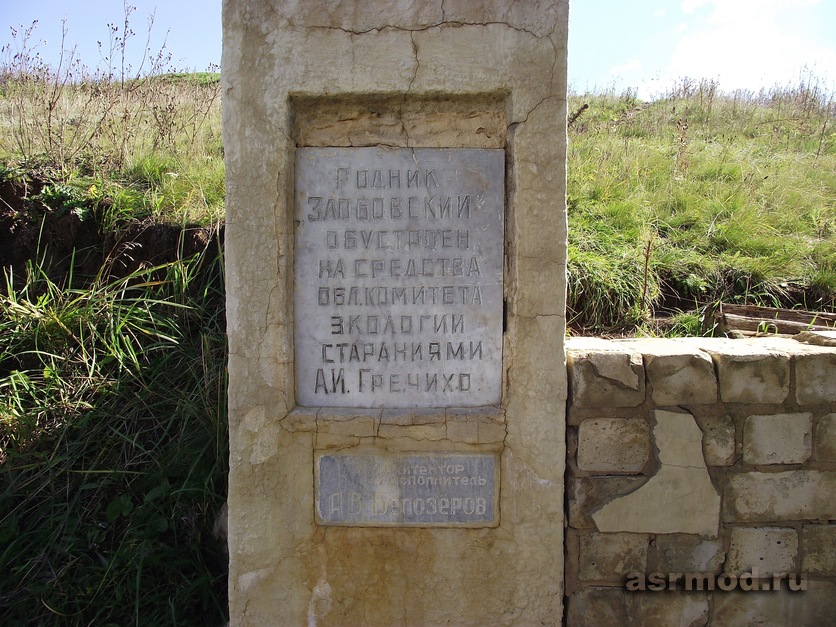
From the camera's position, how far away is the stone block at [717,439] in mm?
2189

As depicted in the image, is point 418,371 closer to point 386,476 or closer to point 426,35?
point 386,476

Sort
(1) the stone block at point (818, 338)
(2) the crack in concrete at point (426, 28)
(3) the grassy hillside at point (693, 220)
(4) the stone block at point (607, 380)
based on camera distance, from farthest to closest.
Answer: (3) the grassy hillside at point (693, 220), (1) the stone block at point (818, 338), (4) the stone block at point (607, 380), (2) the crack in concrete at point (426, 28)

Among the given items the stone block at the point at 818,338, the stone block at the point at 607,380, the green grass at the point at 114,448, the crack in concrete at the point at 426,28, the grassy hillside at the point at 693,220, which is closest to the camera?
the crack in concrete at the point at 426,28

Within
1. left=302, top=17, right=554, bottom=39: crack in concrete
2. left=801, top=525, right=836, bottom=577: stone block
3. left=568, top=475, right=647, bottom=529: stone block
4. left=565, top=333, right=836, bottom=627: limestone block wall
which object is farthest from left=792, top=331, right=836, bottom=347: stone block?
left=302, top=17, right=554, bottom=39: crack in concrete

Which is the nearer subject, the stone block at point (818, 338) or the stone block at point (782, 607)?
the stone block at point (782, 607)

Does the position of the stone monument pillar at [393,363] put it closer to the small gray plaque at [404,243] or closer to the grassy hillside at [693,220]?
the small gray plaque at [404,243]

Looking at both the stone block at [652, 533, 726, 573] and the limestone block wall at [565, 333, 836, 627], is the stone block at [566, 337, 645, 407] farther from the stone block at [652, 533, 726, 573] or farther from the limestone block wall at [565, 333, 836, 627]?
the stone block at [652, 533, 726, 573]

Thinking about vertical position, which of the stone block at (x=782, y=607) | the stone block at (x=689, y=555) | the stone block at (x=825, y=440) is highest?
the stone block at (x=825, y=440)

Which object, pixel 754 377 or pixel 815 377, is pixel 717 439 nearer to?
pixel 754 377

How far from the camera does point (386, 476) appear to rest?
2.17m

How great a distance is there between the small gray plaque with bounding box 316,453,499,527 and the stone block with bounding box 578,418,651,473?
0.33 meters

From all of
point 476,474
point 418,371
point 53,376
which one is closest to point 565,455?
point 476,474

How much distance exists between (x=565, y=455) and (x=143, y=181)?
3.45m

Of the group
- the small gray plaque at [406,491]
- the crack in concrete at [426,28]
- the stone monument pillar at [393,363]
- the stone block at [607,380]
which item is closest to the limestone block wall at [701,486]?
the stone block at [607,380]
